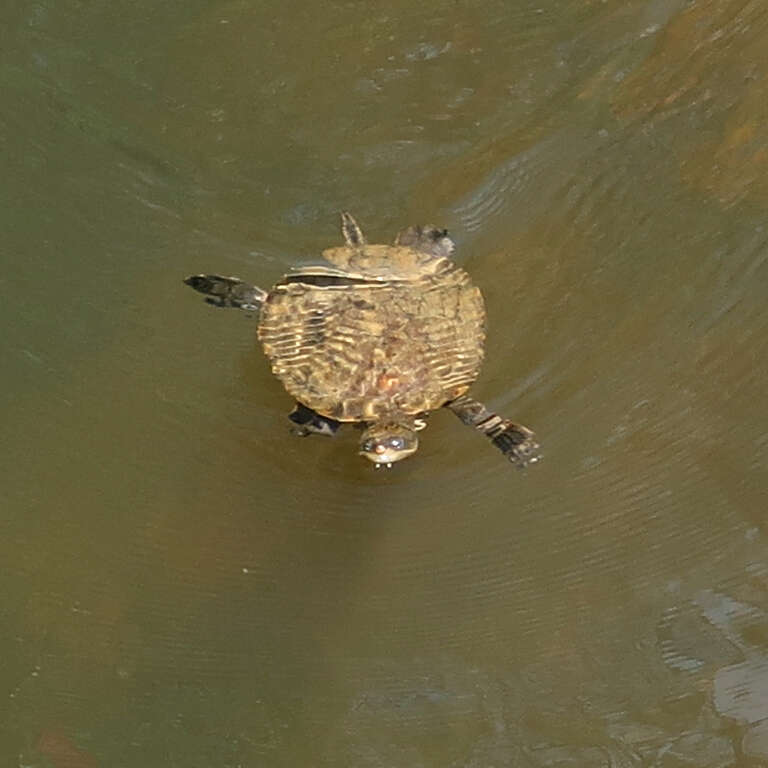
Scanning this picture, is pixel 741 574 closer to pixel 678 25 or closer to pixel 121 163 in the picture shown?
pixel 678 25

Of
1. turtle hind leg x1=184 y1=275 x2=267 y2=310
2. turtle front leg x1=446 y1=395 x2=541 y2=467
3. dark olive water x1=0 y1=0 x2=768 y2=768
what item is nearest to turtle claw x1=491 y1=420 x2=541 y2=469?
turtle front leg x1=446 y1=395 x2=541 y2=467

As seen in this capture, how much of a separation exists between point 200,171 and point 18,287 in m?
0.85

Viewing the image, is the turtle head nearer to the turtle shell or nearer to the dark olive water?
the turtle shell

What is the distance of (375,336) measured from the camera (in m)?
3.36

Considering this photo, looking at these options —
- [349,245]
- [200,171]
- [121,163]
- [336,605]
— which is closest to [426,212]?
[349,245]

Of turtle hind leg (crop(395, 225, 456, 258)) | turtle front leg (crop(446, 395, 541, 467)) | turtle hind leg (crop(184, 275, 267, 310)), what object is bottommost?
turtle hind leg (crop(184, 275, 267, 310))

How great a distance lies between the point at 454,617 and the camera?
3561 mm

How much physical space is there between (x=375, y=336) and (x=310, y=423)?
429mm

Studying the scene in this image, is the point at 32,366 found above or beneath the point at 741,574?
→ beneath

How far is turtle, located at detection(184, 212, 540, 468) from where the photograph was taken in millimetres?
3348

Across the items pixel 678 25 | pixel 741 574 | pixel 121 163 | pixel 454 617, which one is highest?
pixel 678 25

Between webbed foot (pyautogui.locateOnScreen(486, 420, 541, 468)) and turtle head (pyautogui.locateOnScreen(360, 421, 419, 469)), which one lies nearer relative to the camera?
turtle head (pyautogui.locateOnScreen(360, 421, 419, 469))

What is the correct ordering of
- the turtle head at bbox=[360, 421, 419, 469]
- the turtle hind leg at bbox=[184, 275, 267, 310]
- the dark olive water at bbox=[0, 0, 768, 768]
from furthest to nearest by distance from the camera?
the turtle hind leg at bbox=[184, 275, 267, 310]
the dark olive water at bbox=[0, 0, 768, 768]
the turtle head at bbox=[360, 421, 419, 469]

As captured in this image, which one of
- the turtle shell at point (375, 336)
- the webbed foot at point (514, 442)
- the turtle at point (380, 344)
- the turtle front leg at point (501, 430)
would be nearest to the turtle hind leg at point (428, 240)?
the turtle at point (380, 344)
